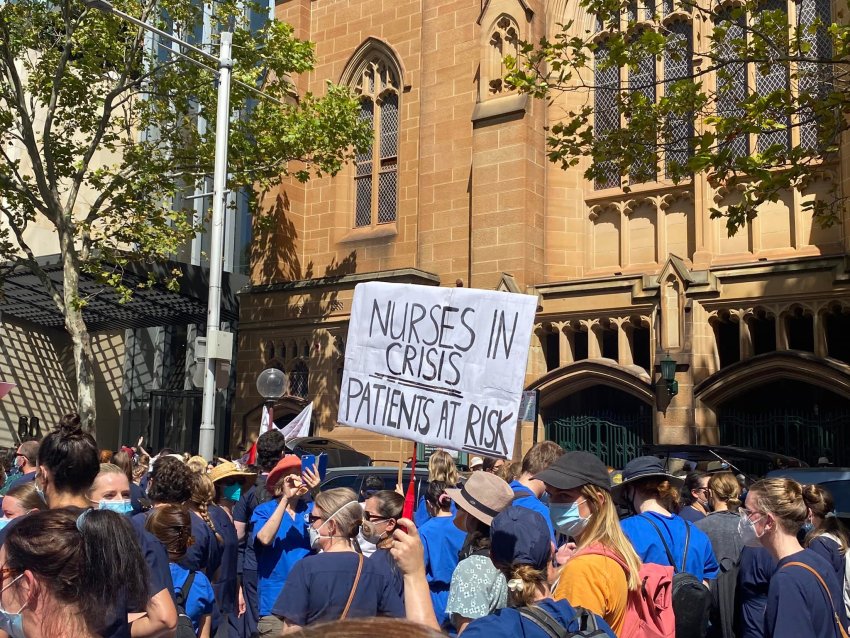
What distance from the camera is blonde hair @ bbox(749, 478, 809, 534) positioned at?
13.7ft

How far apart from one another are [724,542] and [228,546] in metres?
3.15

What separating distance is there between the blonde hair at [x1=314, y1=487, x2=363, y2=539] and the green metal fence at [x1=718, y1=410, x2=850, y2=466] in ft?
39.1

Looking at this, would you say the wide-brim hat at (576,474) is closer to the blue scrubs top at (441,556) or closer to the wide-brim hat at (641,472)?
the wide-brim hat at (641,472)

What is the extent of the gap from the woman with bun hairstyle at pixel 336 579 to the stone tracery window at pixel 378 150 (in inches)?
638

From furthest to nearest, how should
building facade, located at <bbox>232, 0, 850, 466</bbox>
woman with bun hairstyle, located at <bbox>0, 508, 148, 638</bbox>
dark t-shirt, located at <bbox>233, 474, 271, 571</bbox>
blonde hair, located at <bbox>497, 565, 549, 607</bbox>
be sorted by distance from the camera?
building facade, located at <bbox>232, 0, 850, 466</bbox> < dark t-shirt, located at <bbox>233, 474, 271, 571</bbox> < blonde hair, located at <bbox>497, 565, 549, 607</bbox> < woman with bun hairstyle, located at <bbox>0, 508, 148, 638</bbox>

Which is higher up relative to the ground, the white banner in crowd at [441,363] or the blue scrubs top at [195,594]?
the white banner in crowd at [441,363]

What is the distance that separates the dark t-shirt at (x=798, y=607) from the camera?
12.6 feet

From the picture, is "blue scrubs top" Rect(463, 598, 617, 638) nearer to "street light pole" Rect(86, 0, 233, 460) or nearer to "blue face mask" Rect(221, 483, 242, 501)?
"blue face mask" Rect(221, 483, 242, 501)

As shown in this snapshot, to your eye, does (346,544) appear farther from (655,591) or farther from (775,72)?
(775,72)

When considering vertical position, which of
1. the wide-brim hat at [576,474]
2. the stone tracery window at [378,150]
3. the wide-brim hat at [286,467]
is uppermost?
the stone tracery window at [378,150]

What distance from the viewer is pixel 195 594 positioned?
486 cm

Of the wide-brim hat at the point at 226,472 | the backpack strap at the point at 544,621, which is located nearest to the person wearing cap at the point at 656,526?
the backpack strap at the point at 544,621

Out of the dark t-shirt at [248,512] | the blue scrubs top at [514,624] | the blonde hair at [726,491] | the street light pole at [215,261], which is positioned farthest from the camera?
the street light pole at [215,261]

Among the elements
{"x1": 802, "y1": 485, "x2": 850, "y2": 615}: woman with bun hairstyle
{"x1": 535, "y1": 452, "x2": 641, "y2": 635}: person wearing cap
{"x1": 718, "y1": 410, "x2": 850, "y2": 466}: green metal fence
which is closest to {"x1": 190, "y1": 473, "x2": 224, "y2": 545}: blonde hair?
{"x1": 535, "y1": 452, "x2": 641, "y2": 635}: person wearing cap
